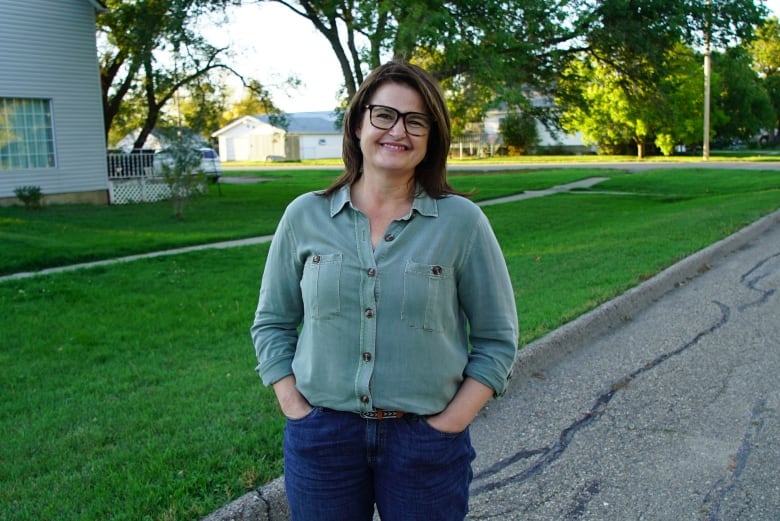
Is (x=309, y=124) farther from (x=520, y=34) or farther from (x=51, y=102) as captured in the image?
(x=520, y=34)

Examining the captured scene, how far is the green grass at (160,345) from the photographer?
3.55 m

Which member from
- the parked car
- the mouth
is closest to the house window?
the parked car

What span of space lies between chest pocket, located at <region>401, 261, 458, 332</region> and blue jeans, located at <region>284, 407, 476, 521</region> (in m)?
0.26

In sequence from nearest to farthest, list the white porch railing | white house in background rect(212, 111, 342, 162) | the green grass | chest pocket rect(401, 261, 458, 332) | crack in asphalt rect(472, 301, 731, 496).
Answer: chest pocket rect(401, 261, 458, 332) → the green grass → crack in asphalt rect(472, 301, 731, 496) → the white porch railing → white house in background rect(212, 111, 342, 162)

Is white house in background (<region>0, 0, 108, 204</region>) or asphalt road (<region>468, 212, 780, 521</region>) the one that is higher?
white house in background (<region>0, 0, 108, 204</region>)

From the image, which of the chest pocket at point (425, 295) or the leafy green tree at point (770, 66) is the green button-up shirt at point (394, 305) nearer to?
the chest pocket at point (425, 295)

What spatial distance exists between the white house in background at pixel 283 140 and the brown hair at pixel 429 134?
66.6m

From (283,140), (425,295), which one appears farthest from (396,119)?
(283,140)

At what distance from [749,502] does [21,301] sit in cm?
689

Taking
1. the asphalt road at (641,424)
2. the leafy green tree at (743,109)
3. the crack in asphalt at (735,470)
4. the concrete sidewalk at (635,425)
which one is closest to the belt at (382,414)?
the concrete sidewalk at (635,425)

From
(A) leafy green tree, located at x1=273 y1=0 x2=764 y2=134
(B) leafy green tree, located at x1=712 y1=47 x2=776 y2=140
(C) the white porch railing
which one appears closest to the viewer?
(A) leafy green tree, located at x1=273 y1=0 x2=764 y2=134

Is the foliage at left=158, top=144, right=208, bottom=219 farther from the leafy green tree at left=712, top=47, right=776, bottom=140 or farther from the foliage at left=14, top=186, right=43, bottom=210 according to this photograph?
the leafy green tree at left=712, top=47, right=776, bottom=140

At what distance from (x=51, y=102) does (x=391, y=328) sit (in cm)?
1917

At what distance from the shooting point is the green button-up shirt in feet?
6.70
